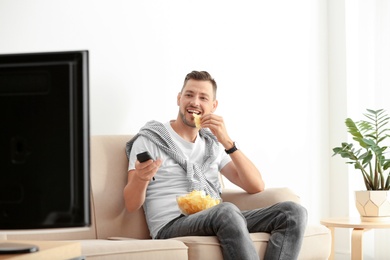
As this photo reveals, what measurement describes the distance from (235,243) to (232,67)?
1706mm

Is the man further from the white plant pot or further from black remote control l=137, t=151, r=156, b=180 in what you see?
the white plant pot

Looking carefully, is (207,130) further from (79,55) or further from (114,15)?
(79,55)

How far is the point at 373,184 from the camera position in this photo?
3.87 m

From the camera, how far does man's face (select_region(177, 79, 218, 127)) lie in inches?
127

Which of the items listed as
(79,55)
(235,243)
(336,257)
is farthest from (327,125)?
(79,55)

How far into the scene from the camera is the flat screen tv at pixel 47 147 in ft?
4.09

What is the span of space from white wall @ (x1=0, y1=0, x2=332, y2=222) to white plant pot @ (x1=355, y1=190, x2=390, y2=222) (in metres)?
0.70

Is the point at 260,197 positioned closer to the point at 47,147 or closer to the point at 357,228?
the point at 357,228

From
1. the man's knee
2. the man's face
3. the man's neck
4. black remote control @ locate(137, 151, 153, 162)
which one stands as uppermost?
the man's face

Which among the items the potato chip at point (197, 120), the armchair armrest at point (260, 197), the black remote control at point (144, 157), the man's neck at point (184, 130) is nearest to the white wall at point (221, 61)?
the man's neck at point (184, 130)

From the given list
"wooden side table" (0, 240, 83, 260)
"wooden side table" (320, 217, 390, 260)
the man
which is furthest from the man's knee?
"wooden side table" (0, 240, 83, 260)

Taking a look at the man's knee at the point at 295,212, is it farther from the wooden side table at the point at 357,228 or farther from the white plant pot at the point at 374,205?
the white plant pot at the point at 374,205

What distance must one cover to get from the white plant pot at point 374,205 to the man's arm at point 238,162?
2.68ft

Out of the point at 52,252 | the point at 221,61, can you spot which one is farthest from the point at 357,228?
the point at 52,252
